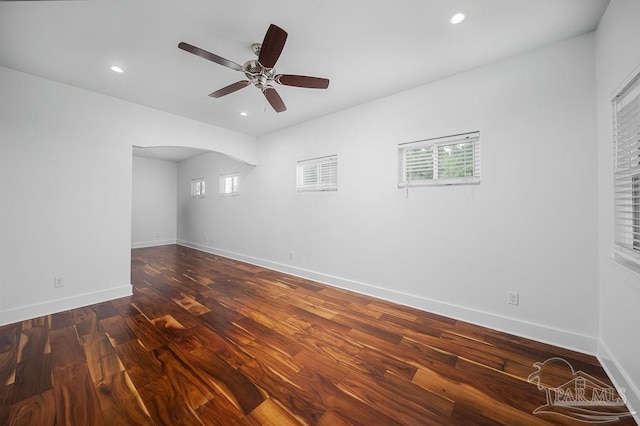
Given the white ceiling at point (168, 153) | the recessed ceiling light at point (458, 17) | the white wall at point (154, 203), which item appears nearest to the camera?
the recessed ceiling light at point (458, 17)

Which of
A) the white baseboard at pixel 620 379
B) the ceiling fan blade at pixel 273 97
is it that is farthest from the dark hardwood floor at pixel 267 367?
the ceiling fan blade at pixel 273 97

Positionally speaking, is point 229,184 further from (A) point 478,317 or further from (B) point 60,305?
(A) point 478,317

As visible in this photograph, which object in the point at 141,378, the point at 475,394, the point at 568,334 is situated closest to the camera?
the point at 475,394

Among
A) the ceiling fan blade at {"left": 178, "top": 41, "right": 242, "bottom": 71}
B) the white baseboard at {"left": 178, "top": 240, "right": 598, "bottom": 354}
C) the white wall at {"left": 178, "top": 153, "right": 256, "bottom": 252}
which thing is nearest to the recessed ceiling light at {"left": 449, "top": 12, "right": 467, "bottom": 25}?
the ceiling fan blade at {"left": 178, "top": 41, "right": 242, "bottom": 71}

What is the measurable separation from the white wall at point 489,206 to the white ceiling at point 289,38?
32 cm

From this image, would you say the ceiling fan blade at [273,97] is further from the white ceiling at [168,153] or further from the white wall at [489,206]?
the white ceiling at [168,153]

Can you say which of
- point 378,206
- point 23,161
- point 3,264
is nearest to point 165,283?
point 3,264

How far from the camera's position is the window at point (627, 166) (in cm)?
143

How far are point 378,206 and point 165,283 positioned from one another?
367 centimetres

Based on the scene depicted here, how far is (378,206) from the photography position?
3158 mm

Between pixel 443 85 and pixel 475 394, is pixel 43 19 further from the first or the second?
pixel 475 394

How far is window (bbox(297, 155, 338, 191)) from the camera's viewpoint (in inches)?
146

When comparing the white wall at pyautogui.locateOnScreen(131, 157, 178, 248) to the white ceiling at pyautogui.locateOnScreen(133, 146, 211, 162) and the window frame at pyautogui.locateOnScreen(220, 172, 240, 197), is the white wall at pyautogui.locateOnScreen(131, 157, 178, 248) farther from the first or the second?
the window frame at pyautogui.locateOnScreen(220, 172, 240, 197)

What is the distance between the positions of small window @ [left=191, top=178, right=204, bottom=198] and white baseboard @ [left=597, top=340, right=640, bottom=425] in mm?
7763
